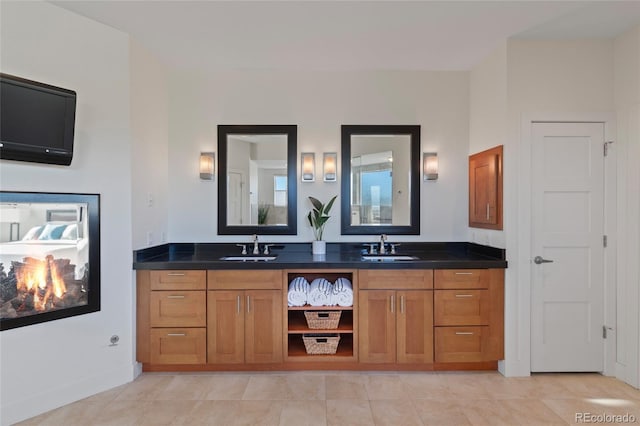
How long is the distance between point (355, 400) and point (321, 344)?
0.52 m

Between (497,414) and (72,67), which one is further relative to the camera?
(72,67)

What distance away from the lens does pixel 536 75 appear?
→ 9.06 ft

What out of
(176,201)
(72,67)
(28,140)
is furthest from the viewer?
(176,201)

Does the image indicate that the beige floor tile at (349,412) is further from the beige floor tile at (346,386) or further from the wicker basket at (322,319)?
the wicker basket at (322,319)

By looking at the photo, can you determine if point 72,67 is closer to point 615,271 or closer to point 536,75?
point 536,75

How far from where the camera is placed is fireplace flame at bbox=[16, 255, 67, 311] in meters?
2.25

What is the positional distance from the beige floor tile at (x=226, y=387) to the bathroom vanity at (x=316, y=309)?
9 centimetres

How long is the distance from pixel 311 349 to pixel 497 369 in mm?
1578

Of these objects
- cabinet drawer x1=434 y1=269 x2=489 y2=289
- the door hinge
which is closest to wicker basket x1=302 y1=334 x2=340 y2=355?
cabinet drawer x1=434 y1=269 x2=489 y2=289

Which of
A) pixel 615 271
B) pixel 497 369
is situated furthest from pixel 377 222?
pixel 615 271

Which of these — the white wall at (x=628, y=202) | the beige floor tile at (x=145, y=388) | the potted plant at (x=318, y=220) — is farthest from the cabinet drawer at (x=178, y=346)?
the white wall at (x=628, y=202)

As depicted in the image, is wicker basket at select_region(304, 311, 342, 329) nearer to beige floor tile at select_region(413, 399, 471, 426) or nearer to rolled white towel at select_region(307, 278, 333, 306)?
rolled white towel at select_region(307, 278, 333, 306)

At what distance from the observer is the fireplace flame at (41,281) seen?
2254 millimetres

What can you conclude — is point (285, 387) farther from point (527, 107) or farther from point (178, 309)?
point (527, 107)
